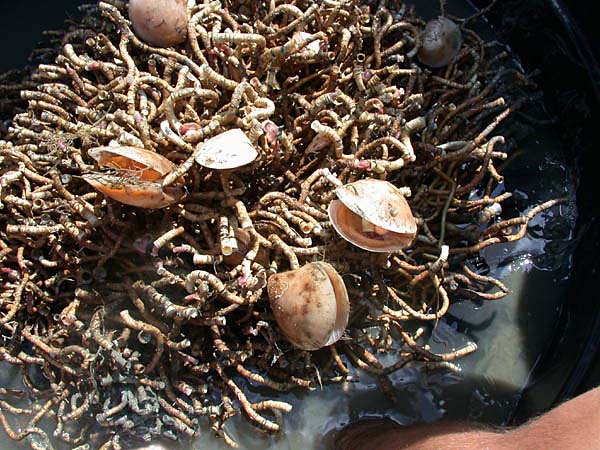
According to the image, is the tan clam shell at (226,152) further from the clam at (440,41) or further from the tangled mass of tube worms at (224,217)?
the clam at (440,41)

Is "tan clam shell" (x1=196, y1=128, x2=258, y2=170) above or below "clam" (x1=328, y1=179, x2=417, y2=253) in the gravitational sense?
above

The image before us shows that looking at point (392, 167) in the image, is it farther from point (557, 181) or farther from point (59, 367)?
point (59, 367)

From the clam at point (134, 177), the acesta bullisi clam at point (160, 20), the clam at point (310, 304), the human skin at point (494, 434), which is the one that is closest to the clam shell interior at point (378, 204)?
the clam at point (310, 304)

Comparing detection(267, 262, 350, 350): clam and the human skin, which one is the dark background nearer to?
the human skin

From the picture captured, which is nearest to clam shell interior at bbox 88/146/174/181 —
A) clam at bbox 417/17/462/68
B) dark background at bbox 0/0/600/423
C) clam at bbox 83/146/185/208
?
clam at bbox 83/146/185/208

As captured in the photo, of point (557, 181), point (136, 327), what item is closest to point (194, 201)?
point (136, 327)

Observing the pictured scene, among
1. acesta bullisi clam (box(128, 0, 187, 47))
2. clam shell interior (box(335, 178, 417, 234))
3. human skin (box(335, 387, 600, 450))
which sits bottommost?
human skin (box(335, 387, 600, 450))
